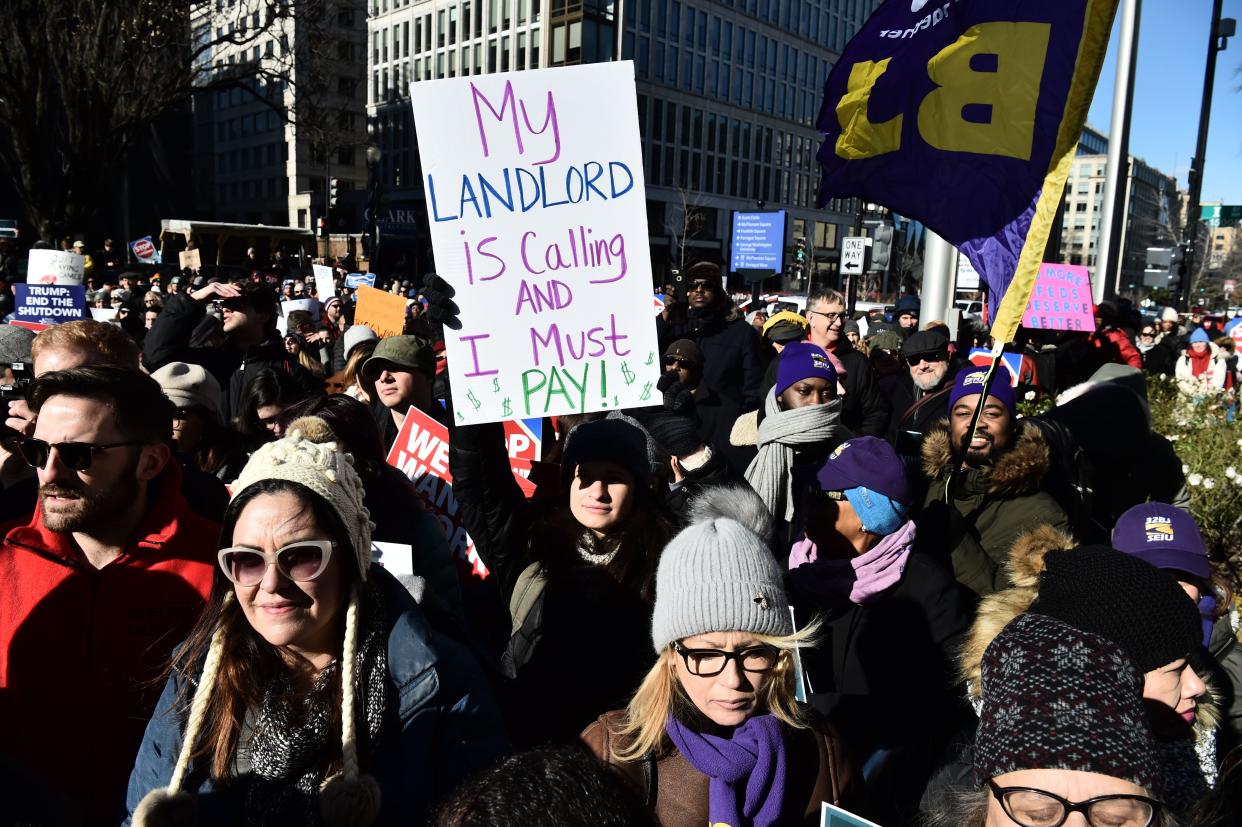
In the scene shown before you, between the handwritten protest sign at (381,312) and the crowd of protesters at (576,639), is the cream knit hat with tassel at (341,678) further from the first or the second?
the handwritten protest sign at (381,312)

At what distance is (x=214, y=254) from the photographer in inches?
1487

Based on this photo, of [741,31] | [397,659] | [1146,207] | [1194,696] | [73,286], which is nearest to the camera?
[397,659]

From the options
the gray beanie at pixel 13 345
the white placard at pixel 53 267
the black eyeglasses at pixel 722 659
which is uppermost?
the white placard at pixel 53 267

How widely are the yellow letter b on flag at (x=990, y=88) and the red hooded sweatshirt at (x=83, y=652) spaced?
9.25 ft

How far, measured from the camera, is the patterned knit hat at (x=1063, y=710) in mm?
1403

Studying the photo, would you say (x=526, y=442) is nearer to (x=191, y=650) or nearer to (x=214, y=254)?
Answer: (x=191, y=650)

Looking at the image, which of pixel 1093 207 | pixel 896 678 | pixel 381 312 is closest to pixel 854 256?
pixel 381 312

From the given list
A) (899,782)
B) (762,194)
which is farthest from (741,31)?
(899,782)

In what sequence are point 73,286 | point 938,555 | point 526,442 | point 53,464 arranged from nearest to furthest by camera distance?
1. point 53,464
2. point 938,555
3. point 526,442
4. point 73,286

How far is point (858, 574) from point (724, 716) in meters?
0.93

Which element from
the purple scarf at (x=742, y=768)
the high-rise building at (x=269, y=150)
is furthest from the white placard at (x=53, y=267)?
the high-rise building at (x=269, y=150)

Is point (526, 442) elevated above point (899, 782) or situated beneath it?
elevated above

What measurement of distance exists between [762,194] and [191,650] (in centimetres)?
7221

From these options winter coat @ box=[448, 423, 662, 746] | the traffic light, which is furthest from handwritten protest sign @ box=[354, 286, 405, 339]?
the traffic light
